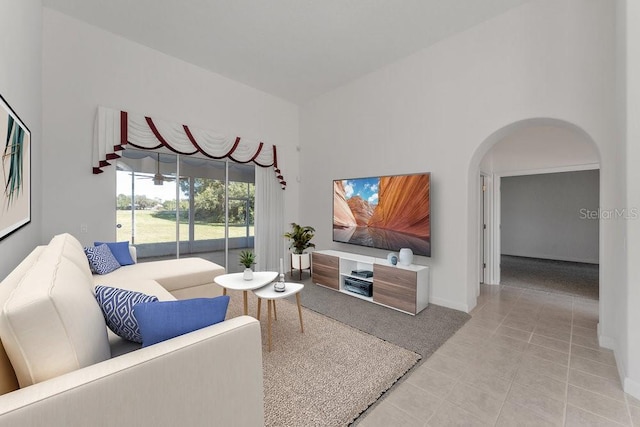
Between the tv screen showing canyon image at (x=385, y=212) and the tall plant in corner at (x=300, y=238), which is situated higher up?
the tv screen showing canyon image at (x=385, y=212)

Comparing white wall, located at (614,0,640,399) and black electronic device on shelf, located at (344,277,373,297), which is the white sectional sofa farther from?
black electronic device on shelf, located at (344,277,373,297)

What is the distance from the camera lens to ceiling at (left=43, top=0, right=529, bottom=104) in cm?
301

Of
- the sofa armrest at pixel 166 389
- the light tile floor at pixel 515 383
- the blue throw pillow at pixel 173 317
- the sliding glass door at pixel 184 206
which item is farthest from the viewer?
the sliding glass door at pixel 184 206

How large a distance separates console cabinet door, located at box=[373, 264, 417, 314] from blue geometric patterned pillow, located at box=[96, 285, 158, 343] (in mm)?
2695

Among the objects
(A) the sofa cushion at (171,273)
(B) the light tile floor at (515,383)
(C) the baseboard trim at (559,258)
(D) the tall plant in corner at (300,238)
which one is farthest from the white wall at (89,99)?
(C) the baseboard trim at (559,258)

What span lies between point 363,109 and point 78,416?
4544mm

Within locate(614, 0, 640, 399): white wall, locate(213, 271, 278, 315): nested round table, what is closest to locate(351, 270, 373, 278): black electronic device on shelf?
locate(213, 271, 278, 315): nested round table

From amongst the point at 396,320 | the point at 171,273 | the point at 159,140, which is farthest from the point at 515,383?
the point at 159,140

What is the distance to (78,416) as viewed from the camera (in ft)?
2.80

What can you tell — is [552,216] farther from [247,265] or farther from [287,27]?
[247,265]

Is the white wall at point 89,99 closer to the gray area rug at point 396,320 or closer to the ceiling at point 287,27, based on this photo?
the ceiling at point 287,27

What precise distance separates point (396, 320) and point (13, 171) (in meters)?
3.59

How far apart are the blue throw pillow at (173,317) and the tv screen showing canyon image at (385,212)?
9.32 ft

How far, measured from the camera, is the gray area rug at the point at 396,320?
2.63 meters
